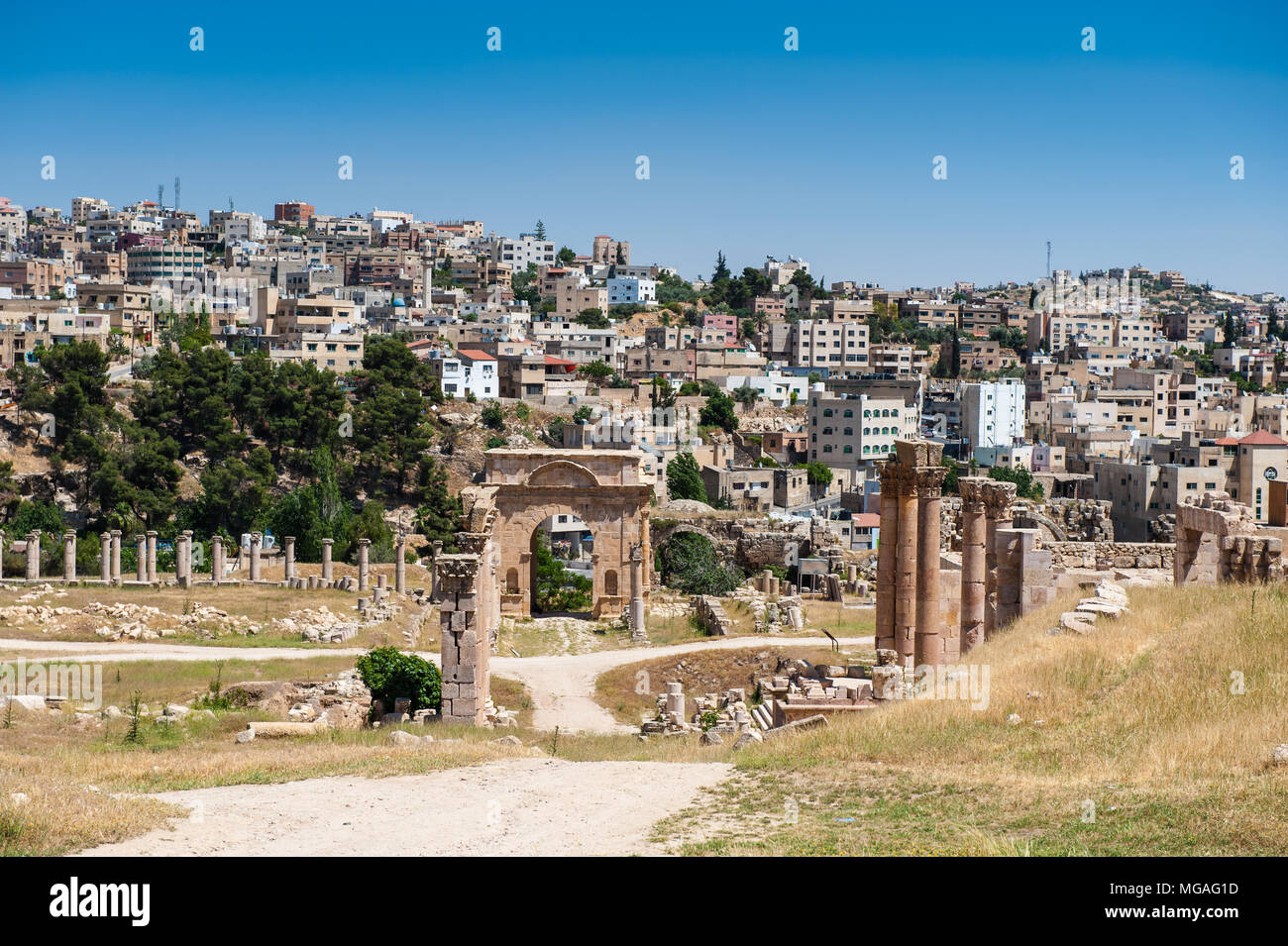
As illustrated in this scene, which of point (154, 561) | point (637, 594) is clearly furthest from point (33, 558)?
point (637, 594)

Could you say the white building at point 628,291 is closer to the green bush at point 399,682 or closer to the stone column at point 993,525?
the green bush at point 399,682

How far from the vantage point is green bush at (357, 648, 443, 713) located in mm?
21859

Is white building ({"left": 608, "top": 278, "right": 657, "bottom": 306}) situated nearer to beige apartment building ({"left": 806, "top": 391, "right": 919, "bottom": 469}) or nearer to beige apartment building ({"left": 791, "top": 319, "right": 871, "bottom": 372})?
beige apartment building ({"left": 791, "top": 319, "right": 871, "bottom": 372})

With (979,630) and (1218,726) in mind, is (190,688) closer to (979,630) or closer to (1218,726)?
(979,630)

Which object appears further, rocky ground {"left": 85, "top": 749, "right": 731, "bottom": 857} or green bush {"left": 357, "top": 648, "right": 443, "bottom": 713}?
green bush {"left": 357, "top": 648, "right": 443, "bottom": 713}

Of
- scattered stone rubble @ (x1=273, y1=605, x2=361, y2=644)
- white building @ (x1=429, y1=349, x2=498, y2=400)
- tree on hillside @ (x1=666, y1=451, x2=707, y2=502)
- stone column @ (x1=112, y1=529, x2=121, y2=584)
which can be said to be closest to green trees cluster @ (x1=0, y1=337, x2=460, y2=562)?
stone column @ (x1=112, y1=529, x2=121, y2=584)

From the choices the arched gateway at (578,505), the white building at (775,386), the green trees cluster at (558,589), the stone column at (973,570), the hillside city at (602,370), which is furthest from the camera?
the white building at (775,386)

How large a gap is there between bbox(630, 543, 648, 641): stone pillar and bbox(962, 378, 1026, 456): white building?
189 feet

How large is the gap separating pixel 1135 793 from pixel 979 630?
954 cm

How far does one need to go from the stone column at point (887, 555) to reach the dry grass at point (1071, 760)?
125 inches

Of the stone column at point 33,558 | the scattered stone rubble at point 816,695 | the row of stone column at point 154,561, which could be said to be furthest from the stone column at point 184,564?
the scattered stone rubble at point 816,695

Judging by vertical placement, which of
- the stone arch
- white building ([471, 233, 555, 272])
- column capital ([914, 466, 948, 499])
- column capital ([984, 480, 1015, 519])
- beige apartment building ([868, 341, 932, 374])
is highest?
white building ([471, 233, 555, 272])

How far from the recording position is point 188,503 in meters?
58.0

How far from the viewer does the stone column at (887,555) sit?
20.5 meters
